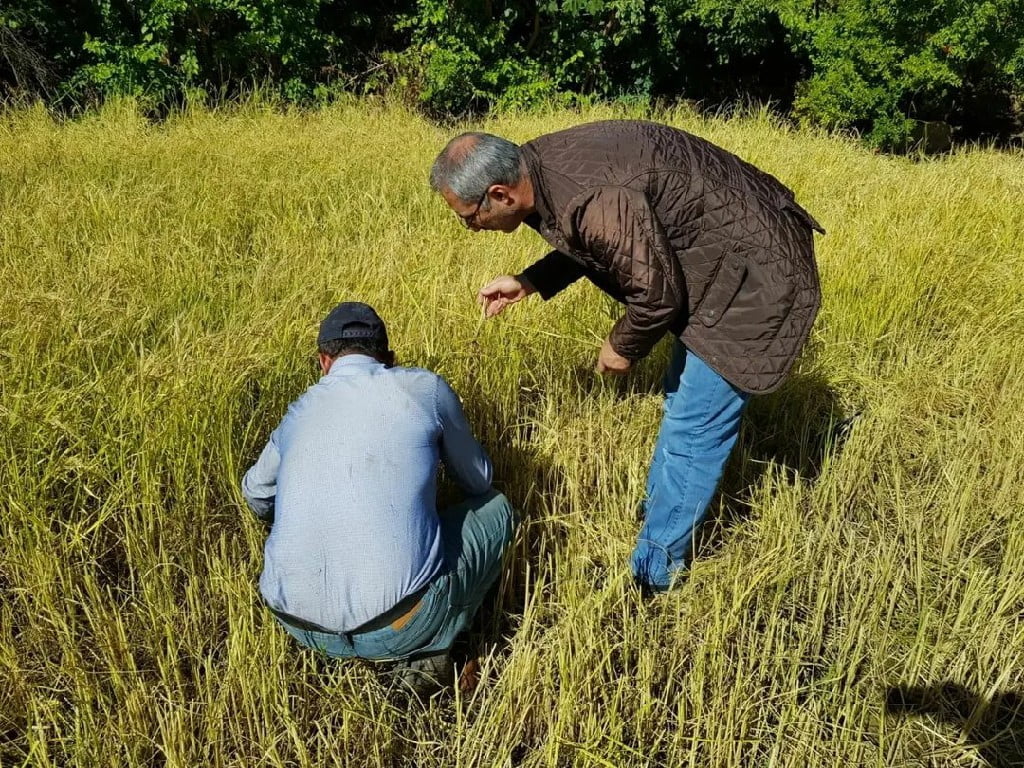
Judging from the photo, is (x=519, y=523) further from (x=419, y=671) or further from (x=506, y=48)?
(x=506, y=48)

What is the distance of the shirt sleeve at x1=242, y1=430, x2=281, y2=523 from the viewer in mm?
1724

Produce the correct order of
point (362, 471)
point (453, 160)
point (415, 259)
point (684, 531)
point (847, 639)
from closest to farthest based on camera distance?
point (362, 471) < point (453, 160) < point (847, 639) < point (684, 531) < point (415, 259)

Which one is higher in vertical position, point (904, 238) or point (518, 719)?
point (904, 238)

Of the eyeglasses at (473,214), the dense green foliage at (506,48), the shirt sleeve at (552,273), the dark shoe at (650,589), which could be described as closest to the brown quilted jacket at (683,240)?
the eyeglasses at (473,214)

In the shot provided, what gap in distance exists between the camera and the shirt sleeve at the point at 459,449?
5.69 feet

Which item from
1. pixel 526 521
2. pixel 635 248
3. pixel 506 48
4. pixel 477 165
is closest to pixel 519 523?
pixel 526 521

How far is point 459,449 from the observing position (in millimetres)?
1788

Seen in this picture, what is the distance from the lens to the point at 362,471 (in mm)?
1539

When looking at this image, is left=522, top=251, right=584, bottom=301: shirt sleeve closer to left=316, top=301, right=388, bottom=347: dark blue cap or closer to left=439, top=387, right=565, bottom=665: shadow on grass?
left=439, top=387, right=565, bottom=665: shadow on grass

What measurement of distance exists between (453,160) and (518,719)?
1.28m

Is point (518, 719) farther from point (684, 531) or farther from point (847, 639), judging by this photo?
point (847, 639)

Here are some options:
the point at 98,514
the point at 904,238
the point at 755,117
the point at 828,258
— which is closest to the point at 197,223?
the point at 98,514

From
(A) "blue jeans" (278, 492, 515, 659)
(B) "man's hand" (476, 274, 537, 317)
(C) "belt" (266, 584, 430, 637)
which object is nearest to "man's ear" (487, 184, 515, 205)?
(B) "man's hand" (476, 274, 537, 317)

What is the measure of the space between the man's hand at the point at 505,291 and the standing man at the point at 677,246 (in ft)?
1.09
